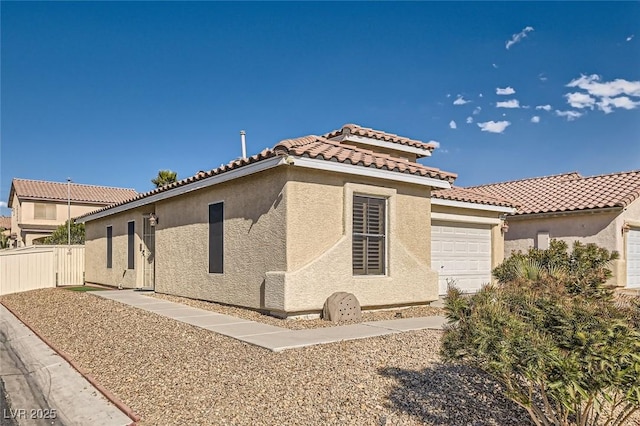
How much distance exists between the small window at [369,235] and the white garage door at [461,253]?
3.75 m

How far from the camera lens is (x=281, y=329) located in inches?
343

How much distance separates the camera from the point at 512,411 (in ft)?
16.9

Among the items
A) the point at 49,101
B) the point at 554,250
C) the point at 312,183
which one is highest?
the point at 49,101

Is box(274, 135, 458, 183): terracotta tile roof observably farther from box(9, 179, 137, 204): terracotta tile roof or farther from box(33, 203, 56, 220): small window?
box(9, 179, 137, 204): terracotta tile roof

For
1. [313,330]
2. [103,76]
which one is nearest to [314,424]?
[313,330]

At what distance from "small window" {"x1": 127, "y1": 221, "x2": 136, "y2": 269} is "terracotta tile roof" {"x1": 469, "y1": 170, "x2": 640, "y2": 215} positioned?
14825 millimetres

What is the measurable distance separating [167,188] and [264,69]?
631cm

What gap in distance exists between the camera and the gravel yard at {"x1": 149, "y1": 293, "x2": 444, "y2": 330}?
9.35 m

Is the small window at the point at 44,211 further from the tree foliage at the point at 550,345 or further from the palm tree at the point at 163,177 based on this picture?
the tree foliage at the point at 550,345

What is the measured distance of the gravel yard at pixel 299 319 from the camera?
9.35 m

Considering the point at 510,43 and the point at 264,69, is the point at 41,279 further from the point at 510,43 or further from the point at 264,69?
the point at 510,43

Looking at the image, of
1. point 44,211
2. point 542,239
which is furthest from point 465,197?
point 44,211

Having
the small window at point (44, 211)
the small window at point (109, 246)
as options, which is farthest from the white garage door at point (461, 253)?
the small window at point (44, 211)

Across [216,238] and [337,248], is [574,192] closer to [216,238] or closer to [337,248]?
[337,248]
